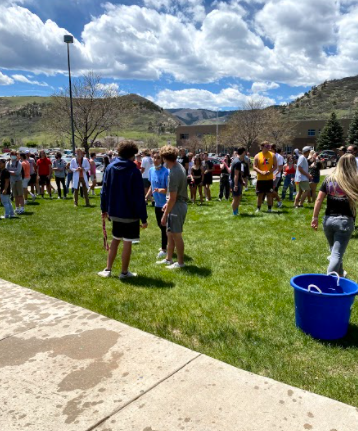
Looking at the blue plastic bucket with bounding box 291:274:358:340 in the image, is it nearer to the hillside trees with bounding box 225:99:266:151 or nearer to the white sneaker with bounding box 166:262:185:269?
the white sneaker with bounding box 166:262:185:269

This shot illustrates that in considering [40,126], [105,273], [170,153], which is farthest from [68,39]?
[40,126]

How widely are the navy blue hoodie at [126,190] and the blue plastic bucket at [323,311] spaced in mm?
2233

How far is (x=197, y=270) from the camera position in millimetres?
5500

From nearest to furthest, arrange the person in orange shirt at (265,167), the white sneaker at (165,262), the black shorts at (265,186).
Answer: the white sneaker at (165,262) < the person in orange shirt at (265,167) < the black shorts at (265,186)

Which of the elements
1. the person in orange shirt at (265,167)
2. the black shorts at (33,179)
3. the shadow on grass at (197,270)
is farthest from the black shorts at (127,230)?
the black shorts at (33,179)

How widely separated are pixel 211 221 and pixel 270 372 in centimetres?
684

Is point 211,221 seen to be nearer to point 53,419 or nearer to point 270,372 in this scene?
point 270,372

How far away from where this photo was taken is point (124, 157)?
487 centimetres

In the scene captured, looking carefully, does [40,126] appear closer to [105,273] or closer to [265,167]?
[265,167]

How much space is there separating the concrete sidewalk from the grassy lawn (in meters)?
0.26

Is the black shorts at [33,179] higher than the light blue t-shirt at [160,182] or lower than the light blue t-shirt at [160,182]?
lower

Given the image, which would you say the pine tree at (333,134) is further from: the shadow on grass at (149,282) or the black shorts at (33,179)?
the shadow on grass at (149,282)

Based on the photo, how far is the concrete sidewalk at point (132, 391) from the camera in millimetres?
2326

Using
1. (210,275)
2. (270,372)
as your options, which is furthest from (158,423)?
(210,275)
